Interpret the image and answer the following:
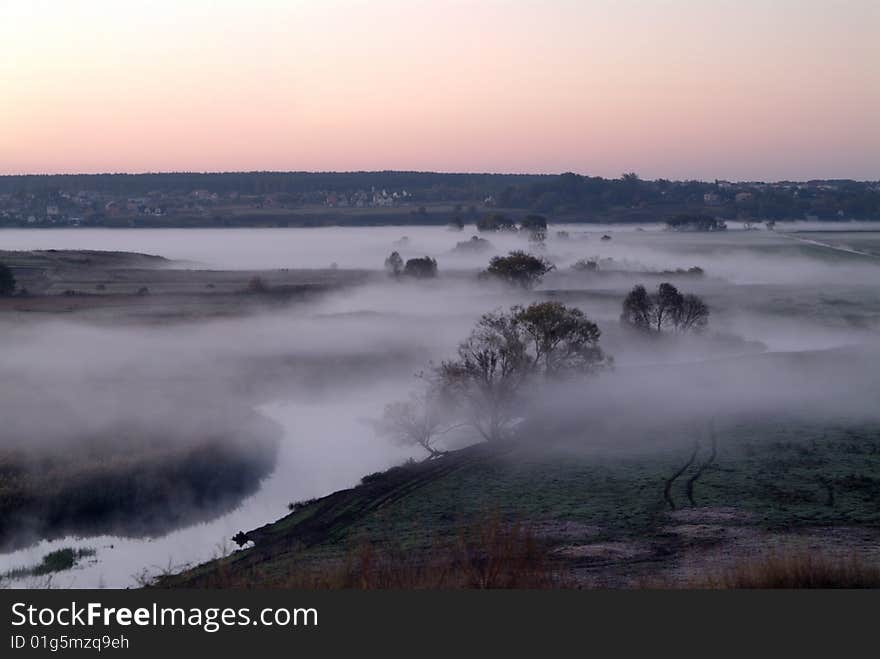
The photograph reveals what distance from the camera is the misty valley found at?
20.2 m

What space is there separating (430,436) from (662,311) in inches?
1090

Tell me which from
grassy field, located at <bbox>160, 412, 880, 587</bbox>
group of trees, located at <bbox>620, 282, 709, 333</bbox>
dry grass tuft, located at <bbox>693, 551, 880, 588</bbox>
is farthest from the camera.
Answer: group of trees, located at <bbox>620, 282, 709, 333</bbox>

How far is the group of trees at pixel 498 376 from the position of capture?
37.3m

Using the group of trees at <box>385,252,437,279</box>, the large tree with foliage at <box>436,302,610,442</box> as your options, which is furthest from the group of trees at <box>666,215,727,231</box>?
the large tree with foliage at <box>436,302,610,442</box>

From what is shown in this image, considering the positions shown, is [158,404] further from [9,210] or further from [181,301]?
[9,210]

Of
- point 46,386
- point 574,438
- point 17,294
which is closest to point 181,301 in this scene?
point 17,294

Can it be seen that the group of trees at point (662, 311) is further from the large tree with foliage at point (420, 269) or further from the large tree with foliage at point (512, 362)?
the large tree with foliage at point (420, 269)

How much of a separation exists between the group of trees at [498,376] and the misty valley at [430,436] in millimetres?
126

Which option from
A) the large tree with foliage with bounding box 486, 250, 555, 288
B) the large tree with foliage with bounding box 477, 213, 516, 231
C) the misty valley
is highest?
the large tree with foliage with bounding box 477, 213, 516, 231

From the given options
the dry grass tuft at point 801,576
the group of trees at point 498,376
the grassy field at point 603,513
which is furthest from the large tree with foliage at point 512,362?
the dry grass tuft at point 801,576

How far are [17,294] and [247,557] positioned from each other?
57721mm

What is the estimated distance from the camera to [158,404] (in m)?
41.2

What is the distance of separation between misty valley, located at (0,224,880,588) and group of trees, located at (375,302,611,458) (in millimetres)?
126

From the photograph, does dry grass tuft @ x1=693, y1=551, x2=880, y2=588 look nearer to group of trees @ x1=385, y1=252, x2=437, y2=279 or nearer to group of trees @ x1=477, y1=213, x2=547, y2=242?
group of trees @ x1=385, y1=252, x2=437, y2=279
